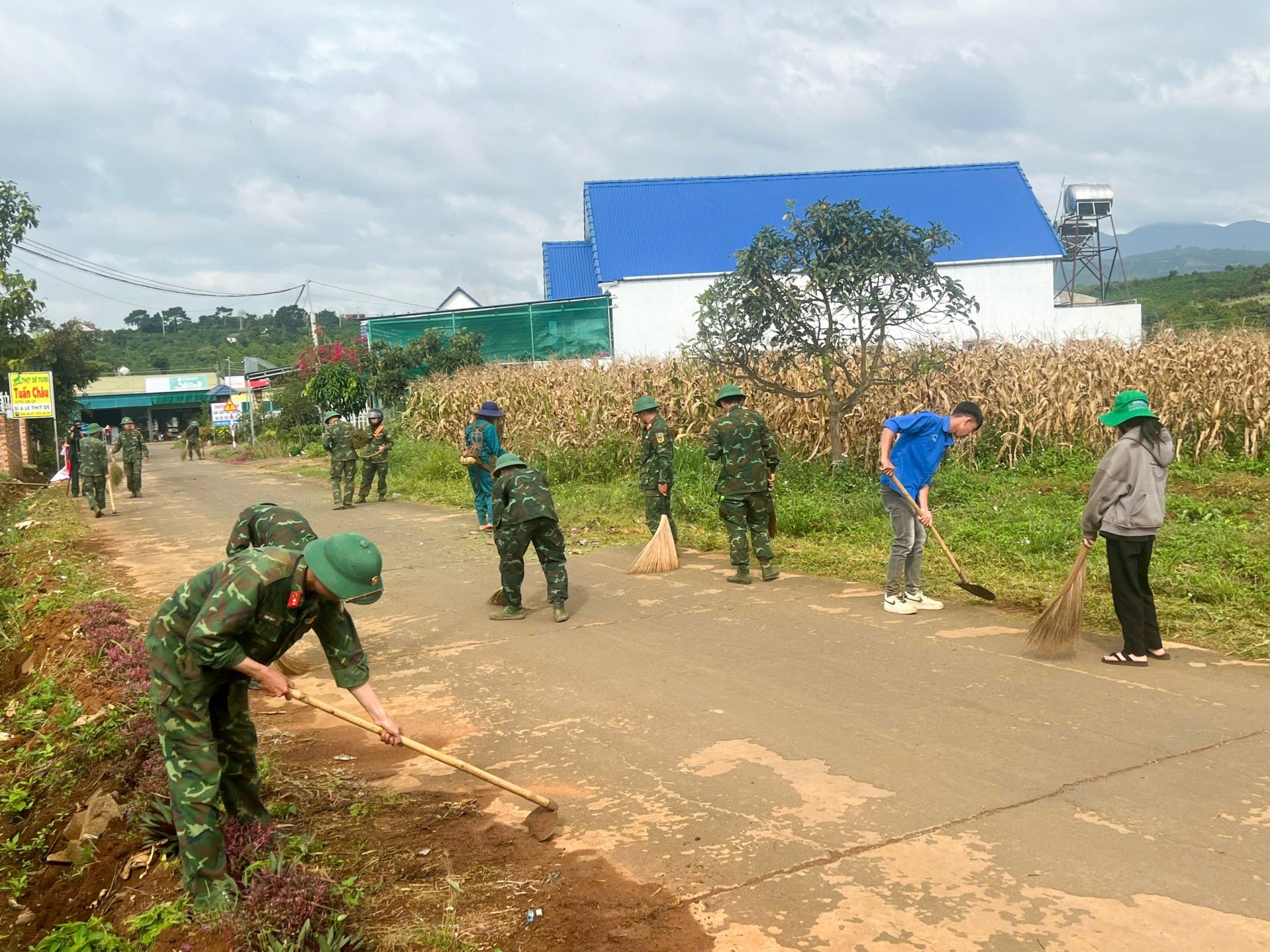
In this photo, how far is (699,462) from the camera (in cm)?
1461

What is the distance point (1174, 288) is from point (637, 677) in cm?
4837

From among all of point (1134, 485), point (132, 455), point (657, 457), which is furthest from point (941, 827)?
point (132, 455)

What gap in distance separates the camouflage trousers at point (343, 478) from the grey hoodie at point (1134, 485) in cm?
1271

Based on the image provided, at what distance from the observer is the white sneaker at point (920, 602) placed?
7703 mm

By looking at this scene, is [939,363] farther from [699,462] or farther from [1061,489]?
[699,462]

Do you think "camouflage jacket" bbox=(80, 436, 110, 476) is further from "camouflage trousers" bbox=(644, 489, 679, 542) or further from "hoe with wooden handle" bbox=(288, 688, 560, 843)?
"hoe with wooden handle" bbox=(288, 688, 560, 843)

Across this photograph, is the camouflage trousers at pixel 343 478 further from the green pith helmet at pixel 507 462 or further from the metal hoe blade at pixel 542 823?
the metal hoe blade at pixel 542 823

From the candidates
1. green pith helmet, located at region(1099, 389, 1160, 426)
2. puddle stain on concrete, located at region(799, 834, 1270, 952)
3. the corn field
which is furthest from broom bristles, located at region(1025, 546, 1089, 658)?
the corn field

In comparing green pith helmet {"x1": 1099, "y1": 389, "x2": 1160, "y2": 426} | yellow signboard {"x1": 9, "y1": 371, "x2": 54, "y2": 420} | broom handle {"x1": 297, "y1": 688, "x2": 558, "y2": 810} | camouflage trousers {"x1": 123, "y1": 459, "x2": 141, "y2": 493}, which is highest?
yellow signboard {"x1": 9, "y1": 371, "x2": 54, "y2": 420}

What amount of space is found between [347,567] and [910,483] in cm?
521

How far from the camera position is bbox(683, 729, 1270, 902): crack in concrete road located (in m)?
3.62

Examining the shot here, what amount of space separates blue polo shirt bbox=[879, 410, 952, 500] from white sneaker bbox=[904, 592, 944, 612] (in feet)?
2.64

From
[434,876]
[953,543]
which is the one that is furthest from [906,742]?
[953,543]

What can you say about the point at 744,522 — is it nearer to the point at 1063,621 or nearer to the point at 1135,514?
the point at 1063,621
